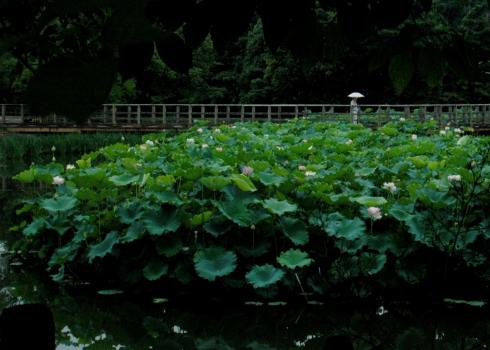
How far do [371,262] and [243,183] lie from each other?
2.61ft

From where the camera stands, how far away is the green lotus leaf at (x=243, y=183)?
148 inches

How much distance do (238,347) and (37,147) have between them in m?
12.0

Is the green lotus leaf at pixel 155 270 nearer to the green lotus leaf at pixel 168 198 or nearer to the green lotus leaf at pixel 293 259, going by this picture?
the green lotus leaf at pixel 168 198

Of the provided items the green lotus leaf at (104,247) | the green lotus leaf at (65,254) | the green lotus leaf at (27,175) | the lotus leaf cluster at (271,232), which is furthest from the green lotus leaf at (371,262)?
the green lotus leaf at (27,175)

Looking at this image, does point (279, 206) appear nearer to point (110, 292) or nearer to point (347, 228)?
point (347, 228)

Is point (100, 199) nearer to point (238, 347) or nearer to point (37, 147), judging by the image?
point (238, 347)

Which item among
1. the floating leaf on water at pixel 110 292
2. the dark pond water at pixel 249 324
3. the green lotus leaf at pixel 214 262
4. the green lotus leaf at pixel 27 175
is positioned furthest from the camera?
the green lotus leaf at pixel 27 175

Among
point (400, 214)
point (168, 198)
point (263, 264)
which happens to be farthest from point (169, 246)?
point (400, 214)

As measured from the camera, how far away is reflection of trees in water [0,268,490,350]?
126 inches

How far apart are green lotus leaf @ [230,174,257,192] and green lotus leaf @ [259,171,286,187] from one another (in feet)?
0.46

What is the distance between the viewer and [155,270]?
3.68m

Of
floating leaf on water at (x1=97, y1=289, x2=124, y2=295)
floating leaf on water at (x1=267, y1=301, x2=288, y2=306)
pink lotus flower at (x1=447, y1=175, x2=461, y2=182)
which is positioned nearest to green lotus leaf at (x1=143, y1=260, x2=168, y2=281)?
floating leaf on water at (x1=97, y1=289, x2=124, y2=295)

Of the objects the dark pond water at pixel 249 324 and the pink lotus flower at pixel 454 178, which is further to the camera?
the pink lotus flower at pixel 454 178

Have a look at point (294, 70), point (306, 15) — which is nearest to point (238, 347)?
point (306, 15)
